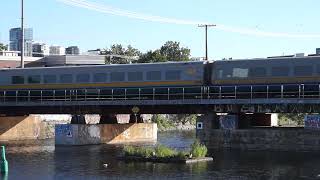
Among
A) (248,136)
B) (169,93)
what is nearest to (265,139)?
(248,136)

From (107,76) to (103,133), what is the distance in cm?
812

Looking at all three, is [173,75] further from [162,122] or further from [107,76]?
[162,122]

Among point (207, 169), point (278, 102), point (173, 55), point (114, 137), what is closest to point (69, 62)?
point (173, 55)

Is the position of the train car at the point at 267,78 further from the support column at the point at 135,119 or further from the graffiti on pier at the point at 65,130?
the support column at the point at 135,119

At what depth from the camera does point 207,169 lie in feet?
146

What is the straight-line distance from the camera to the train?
57344 mm

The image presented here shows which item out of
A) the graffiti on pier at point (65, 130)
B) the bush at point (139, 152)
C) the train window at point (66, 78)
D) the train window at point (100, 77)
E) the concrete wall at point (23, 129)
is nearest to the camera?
the bush at point (139, 152)

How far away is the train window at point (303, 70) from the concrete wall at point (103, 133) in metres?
24.3

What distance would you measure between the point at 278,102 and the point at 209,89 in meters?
7.19

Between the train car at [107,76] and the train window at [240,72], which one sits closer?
the train window at [240,72]

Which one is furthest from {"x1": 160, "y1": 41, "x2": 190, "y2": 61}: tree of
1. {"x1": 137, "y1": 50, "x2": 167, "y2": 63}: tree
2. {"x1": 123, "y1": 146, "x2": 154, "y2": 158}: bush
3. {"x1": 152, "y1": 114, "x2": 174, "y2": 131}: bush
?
{"x1": 123, "y1": 146, "x2": 154, "y2": 158}: bush

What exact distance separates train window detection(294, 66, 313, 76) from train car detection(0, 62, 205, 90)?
361 inches

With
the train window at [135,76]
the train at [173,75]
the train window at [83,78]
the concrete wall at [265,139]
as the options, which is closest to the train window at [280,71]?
the train at [173,75]

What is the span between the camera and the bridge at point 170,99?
56969mm
